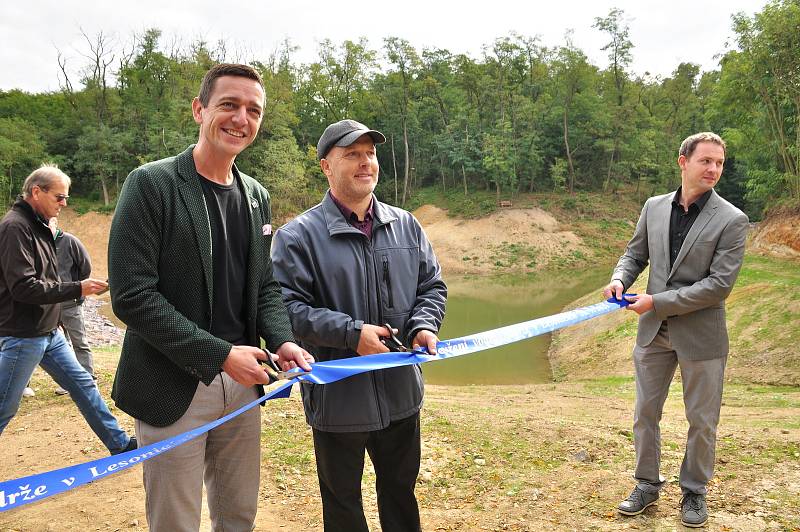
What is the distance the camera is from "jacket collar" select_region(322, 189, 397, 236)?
2.93 metres

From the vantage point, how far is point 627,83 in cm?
4272

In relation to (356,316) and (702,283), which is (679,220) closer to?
(702,283)

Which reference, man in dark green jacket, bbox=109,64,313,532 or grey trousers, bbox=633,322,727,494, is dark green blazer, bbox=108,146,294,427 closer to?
man in dark green jacket, bbox=109,64,313,532

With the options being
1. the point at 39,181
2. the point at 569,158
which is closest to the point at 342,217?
the point at 39,181

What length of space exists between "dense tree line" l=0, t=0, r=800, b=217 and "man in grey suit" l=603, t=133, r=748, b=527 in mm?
34604

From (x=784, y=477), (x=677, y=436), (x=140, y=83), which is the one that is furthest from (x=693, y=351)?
(x=140, y=83)

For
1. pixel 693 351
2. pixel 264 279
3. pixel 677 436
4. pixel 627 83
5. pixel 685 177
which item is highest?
pixel 627 83

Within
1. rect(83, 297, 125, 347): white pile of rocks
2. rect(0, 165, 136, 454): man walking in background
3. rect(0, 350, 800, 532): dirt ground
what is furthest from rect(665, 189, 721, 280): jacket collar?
rect(83, 297, 125, 347): white pile of rocks

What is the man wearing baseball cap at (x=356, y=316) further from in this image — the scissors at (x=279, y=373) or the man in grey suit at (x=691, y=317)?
the man in grey suit at (x=691, y=317)

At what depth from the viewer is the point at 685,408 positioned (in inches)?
149

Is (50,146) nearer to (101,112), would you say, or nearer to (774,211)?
(101,112)

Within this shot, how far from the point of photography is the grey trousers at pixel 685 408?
3.66 m

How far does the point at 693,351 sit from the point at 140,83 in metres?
47.4

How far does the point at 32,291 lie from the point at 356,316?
2.66 meters
